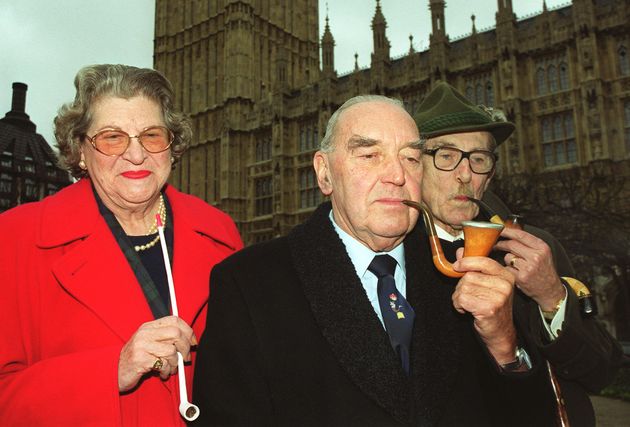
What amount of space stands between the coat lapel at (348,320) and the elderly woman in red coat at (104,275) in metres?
0.52

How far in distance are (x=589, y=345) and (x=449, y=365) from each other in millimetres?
928

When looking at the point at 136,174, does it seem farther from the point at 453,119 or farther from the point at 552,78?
the point at 552,78

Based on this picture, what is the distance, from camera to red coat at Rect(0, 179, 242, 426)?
189cm

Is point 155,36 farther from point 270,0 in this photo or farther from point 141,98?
point 141,98

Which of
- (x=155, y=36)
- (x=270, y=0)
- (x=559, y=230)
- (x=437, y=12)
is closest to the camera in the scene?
(x=559, y=230)

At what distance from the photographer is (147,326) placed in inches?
72.9

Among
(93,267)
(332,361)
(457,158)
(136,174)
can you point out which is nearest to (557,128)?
(457,158)

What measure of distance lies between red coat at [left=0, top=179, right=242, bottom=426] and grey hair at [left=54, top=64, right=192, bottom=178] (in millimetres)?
252

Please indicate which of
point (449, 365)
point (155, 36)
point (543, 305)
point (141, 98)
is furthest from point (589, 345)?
point (155, 36)

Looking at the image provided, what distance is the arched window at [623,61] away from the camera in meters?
20.7

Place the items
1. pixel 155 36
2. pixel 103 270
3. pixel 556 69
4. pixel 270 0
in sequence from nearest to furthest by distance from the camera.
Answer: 1. pixel 103 270
2. pixel 556 69
3. pixel 270 0
4. pixel 155 36

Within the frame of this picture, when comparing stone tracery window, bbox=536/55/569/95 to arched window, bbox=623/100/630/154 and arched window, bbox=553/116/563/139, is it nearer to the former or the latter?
arched window, bbox=553/116/563/139

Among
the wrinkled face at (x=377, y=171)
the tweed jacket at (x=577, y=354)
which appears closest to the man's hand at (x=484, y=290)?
the wrinkled face at (x=377, y=171)

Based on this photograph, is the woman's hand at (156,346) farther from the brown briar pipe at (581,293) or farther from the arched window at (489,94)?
the arched window at (489,94)
